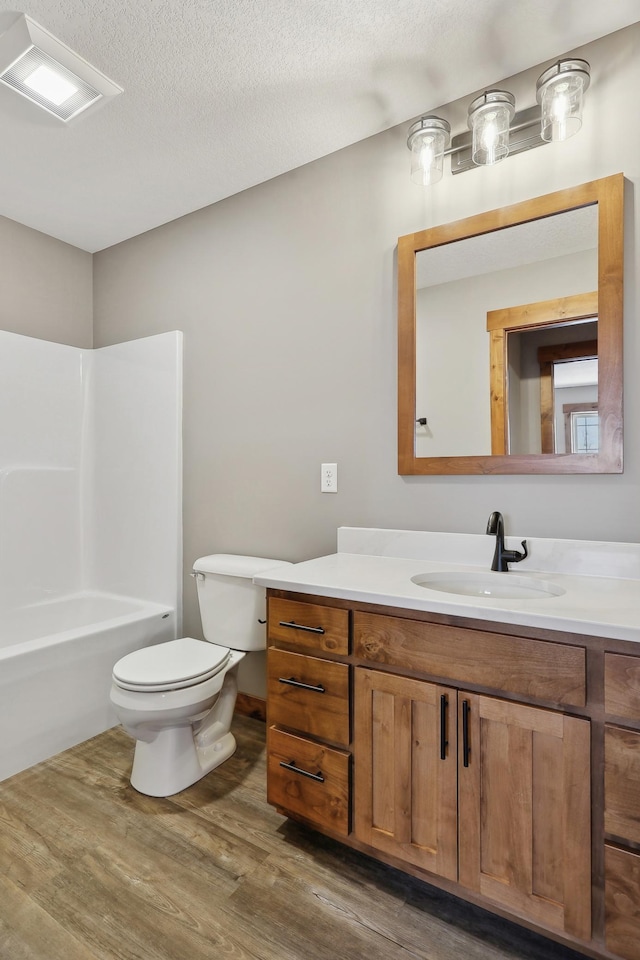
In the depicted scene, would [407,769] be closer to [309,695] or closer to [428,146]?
[309,695]

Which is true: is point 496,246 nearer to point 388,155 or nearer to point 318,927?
point 388,155

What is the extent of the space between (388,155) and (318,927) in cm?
249

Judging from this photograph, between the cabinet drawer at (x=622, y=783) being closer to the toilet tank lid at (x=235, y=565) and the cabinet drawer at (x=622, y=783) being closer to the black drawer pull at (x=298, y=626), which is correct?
the black drawer pull at (x=298, y=626)

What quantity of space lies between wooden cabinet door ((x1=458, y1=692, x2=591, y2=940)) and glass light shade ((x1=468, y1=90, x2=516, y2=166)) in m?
1.63

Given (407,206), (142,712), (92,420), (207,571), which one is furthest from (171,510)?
(407,206)

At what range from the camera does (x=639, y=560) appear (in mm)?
1437

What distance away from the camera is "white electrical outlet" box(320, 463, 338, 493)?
6.76ft

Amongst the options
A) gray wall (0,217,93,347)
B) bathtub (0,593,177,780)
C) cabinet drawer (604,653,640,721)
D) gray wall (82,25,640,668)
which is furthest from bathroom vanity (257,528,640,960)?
gray wall (0,217,93,347)

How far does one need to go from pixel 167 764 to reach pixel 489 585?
1.32 metres

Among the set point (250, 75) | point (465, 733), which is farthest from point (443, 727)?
point (250, 75)

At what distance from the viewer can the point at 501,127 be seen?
158 cm

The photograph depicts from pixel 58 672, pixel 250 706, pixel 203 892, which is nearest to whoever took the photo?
pixel 203 892

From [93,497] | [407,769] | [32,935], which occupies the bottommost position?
[32,935]

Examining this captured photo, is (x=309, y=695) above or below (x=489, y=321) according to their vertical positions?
below
